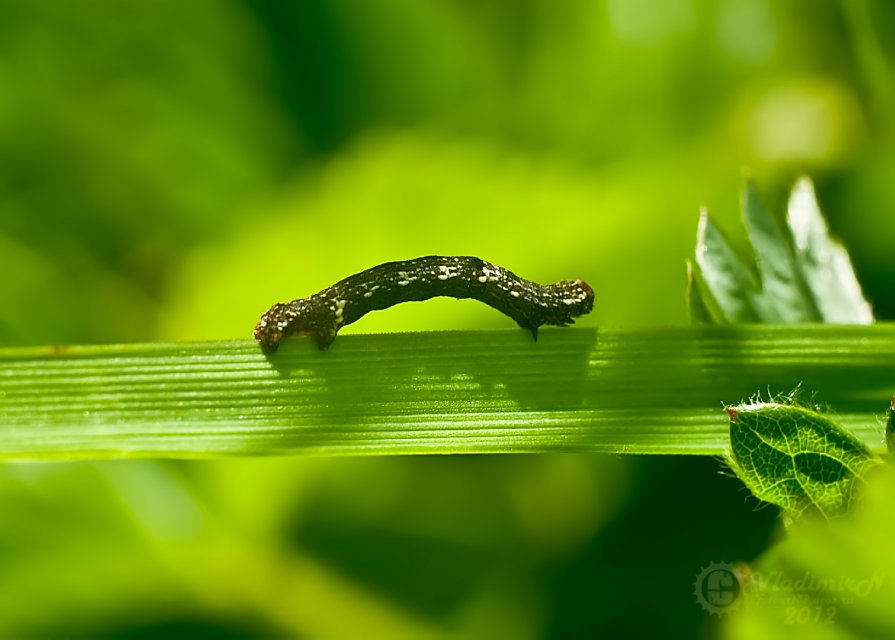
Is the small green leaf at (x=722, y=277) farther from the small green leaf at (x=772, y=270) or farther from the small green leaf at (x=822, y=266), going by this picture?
the small green leaf at (x=822, y=266)

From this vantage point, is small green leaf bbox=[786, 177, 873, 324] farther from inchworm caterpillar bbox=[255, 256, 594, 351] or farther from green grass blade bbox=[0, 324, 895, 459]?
inchworm caterpillar bbox=[255, 256, 594, 351]

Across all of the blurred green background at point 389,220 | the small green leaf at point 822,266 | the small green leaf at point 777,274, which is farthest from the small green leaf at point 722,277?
the blurred green background at point 389,220

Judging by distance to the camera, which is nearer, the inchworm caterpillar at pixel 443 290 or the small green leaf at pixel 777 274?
the small green leaf at pixel 777 274

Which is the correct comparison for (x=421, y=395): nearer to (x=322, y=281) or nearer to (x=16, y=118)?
(x=322, y=281)

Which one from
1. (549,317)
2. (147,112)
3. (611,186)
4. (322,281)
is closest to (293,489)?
(322,281)

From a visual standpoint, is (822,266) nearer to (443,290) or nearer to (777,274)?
(777,274)

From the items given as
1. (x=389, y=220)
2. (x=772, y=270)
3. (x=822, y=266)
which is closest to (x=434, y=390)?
(x=772, y=270)

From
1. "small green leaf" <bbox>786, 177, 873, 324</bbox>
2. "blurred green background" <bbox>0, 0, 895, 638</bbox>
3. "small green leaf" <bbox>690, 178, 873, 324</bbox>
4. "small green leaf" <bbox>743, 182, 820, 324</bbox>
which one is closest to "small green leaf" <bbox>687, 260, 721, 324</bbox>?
"small green leaf" <bbox>690, 178, 873, 324</bbox>
